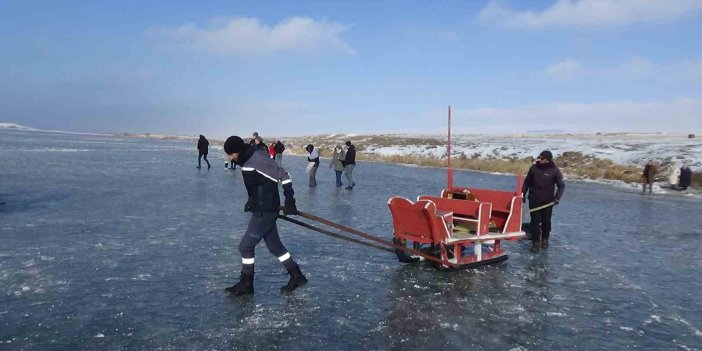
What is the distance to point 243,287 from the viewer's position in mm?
6297

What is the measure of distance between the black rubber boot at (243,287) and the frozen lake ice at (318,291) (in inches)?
4.0

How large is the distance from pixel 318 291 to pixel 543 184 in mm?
5299

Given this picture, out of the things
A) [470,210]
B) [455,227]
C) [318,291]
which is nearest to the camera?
[318,291]

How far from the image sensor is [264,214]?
6.43 meters

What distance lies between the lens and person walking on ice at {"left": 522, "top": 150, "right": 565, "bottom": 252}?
9742 mm

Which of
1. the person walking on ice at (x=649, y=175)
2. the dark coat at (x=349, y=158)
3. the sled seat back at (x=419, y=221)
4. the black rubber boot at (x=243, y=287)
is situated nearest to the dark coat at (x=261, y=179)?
the black rubber boot at (x=243, y=287)

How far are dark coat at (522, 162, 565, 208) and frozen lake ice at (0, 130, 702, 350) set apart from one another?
93cm

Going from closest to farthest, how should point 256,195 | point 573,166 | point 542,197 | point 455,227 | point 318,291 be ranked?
point 256,195 → point 318,291 → point 455,227 → point 542,197 → point 573,166

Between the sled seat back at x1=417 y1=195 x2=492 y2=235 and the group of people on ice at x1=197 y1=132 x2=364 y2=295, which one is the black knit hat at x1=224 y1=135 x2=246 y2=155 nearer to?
the group of people on ice at x1=197 y1=132 x2=364 y2=295

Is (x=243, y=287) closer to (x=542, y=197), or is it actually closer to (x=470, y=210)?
(x=470, y=210)

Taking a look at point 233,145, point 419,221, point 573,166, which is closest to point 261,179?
point 233,145

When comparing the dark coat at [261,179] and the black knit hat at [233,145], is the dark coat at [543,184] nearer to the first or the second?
the dark coat at [261,179]

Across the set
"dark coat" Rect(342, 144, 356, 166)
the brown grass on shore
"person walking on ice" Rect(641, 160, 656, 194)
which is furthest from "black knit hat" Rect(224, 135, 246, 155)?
the brown grass on shore

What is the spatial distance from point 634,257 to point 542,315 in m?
4.35
